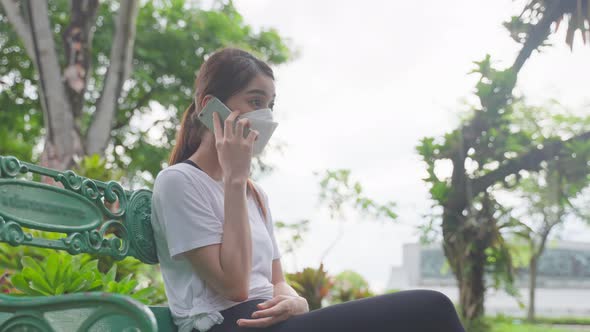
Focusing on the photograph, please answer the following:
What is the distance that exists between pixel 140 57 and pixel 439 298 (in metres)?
10.2

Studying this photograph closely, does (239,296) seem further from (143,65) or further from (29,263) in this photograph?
(143,65)

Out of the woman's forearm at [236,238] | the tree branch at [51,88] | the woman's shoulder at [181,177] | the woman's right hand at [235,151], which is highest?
the tree branch at [51,88]

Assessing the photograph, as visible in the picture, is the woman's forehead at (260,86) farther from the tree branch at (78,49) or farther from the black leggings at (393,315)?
the tree branch at (78,49)

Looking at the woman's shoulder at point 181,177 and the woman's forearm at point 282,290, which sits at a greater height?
the woman's shoulder at point 181,177

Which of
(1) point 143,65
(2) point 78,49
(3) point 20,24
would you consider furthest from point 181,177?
(1) point 143,65

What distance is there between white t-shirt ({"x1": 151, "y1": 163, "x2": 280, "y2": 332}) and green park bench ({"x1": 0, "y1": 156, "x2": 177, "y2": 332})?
0.29 ft

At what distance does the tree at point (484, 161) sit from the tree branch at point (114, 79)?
9.87ft

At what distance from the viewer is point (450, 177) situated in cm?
412

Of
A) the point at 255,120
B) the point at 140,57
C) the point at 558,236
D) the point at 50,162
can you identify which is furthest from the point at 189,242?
the point at 558,236

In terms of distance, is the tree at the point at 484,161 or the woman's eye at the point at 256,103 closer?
the woman's eye at the point at 256,103

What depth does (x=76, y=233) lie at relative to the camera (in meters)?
1.56

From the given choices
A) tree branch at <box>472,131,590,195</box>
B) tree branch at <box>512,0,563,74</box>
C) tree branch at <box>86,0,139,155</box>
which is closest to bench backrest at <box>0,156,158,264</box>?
tree branch at <box>472,131,590,195</box>

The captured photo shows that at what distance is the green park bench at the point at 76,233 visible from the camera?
1107mm

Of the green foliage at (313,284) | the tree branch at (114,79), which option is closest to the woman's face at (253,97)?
the green foliage at (313,284)
